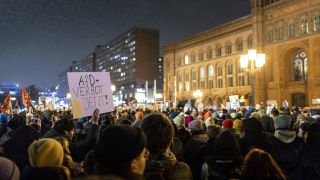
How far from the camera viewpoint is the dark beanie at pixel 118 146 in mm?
2209

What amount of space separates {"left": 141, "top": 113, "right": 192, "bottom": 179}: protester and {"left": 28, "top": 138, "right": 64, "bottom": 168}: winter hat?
3.24ft

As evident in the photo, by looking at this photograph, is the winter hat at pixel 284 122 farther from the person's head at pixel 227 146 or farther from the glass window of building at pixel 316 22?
the glass window of building at pixel 316 22

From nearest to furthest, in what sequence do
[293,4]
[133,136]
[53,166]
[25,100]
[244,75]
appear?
[133,136]
[53,166]
[25,100]
[293,4]
[244,75]

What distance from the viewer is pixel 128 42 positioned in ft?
438

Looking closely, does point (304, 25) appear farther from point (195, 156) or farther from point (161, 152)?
point (161, 152)

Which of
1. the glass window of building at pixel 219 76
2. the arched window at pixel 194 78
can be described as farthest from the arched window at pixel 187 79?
the glass window of building at pixel 219 76

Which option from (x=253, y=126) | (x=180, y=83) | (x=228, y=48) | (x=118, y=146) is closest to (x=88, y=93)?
(x=253, y=126)

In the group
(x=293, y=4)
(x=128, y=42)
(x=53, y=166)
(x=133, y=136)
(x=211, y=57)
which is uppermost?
(x=128, y=42)

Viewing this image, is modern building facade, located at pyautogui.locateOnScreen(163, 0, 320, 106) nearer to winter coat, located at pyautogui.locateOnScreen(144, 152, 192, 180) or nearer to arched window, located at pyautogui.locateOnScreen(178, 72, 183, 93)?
arched window, located at pyautogui.locateOnScreen(178, 72, 183, 93)

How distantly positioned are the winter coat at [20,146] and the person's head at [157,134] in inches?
108

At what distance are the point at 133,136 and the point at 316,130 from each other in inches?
164

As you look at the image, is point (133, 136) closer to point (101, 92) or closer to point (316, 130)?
point (316, 130)

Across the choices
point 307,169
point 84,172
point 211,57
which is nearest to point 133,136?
point 84,172

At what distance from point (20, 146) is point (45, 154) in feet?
7.59
